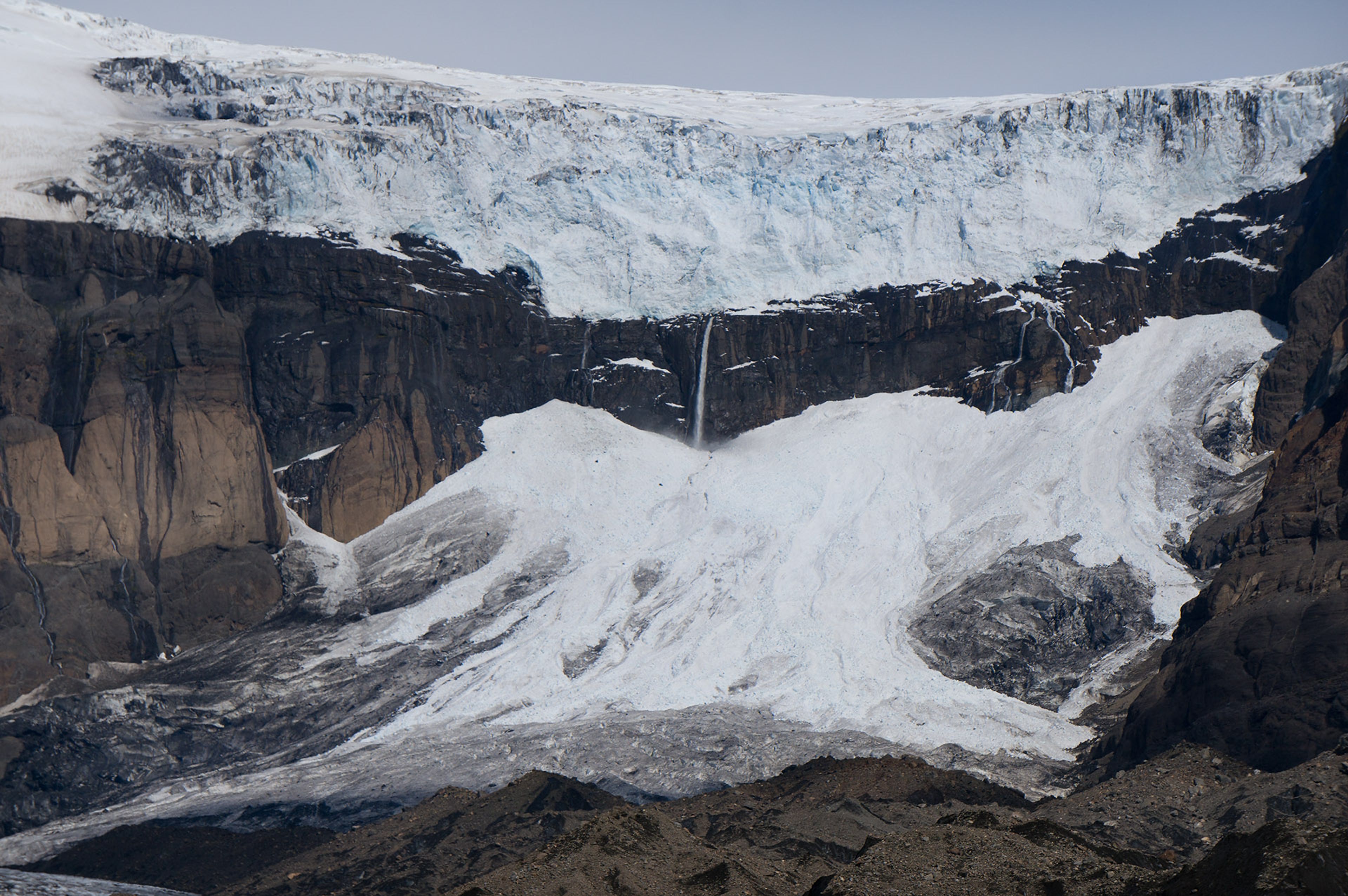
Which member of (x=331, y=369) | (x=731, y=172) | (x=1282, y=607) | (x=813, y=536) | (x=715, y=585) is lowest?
(x=715, y=585)

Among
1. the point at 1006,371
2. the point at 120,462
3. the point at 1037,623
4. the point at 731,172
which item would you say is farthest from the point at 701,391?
the point at 120,462

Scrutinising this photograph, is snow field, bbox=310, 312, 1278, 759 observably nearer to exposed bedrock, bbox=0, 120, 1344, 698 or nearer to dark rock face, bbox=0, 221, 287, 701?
exposed bedrock, bbox=0, 120, 1344, 698

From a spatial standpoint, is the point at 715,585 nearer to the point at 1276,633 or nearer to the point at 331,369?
the point at 331,369

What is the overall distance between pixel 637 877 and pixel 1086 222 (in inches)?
2408

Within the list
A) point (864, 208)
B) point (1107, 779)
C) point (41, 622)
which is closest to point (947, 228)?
point (864, 208)

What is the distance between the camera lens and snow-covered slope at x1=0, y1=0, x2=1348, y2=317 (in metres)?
79.3

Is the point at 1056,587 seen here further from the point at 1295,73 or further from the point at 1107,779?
the point at 1295,73

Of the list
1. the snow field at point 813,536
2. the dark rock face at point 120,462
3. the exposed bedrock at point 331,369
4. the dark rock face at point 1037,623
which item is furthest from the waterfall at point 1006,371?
the dark rock face at point 120,462

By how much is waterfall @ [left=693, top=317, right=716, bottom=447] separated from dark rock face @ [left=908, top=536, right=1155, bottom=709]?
21.6 m

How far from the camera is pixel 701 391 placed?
266 feet

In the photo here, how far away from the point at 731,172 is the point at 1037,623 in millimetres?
34748

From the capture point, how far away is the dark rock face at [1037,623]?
2323 inches

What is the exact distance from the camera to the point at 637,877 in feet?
94.9

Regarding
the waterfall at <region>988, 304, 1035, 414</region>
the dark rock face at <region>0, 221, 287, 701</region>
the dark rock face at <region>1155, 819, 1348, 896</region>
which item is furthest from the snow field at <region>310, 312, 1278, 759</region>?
the dark rock face at <region>1155, 819, 1348, 896</region>
